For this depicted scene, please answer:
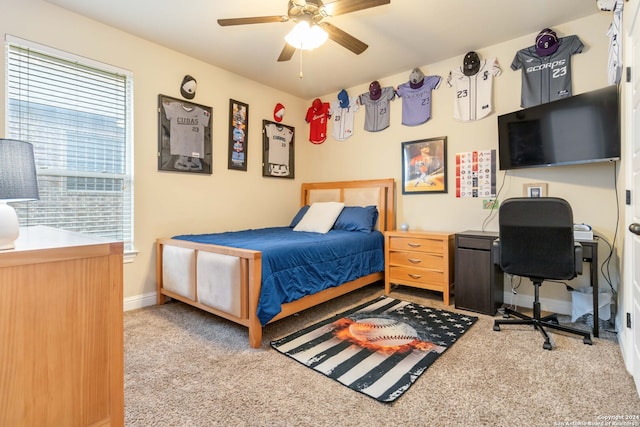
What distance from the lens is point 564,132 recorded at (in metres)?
2.55

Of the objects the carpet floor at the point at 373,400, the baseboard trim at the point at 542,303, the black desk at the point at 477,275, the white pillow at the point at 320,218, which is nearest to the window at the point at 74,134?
the carpet floor at the point at 373,400

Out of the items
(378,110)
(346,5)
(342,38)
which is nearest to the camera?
(346,5)

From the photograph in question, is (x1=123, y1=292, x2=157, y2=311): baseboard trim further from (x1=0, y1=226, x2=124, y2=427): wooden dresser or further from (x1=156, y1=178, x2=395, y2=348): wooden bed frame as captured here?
(x1=0, y1=226, x2=124, y2=427): wooden dresser

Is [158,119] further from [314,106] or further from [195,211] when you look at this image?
[314,106]

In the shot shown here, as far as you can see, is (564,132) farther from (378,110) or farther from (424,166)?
(378,110)

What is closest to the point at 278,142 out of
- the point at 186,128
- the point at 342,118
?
the point at 342,118

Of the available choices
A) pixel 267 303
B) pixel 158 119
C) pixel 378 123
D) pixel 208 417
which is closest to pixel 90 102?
pixel 158 119

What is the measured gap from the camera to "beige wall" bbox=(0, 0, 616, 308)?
263cm

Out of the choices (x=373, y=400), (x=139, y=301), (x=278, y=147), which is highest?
(x=278, y=147)

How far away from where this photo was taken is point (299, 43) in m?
2.38

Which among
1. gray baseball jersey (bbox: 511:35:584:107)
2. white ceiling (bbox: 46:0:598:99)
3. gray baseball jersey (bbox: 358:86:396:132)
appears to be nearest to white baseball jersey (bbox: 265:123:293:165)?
white ceiling (bbox: 46:0:598:99)

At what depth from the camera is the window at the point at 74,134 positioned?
7.89 ft

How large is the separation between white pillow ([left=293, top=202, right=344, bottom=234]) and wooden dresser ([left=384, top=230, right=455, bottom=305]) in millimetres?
662

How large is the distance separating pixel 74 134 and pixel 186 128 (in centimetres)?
96
